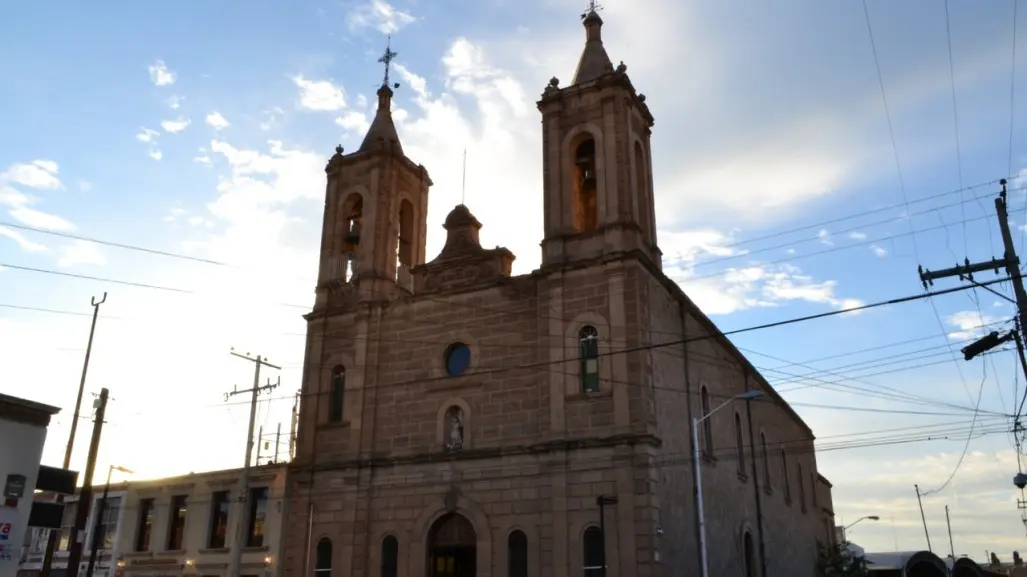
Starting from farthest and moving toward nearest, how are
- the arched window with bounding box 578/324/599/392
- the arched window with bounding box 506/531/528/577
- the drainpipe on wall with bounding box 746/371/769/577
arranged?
the drainpipe on wall with bounding box 746/371/769/577, the arched window with bounding box 578/324/599/392, the arched window with bounding box 506/531/528/577

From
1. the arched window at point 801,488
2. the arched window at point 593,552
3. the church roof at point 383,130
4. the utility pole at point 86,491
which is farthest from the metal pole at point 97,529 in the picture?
the arched window at point 801,488

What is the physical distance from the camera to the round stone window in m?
29.4

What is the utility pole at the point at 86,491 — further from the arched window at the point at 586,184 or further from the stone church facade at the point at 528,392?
the arched window at the point at 586,184

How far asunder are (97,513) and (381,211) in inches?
716

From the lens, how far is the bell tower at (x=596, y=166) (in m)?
28.3

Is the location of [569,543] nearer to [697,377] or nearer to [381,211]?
[697,377]

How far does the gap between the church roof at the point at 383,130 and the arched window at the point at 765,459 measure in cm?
2137

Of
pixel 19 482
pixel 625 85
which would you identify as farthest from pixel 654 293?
pixel 19 482

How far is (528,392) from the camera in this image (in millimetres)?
27406

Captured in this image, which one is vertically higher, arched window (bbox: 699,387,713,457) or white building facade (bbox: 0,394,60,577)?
arched window (bbox: 699,387,713,457)

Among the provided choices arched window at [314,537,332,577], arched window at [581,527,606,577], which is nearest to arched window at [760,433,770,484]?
arched window at [581,527,606,577]

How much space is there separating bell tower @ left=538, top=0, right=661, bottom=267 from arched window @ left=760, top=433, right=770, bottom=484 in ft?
47.1

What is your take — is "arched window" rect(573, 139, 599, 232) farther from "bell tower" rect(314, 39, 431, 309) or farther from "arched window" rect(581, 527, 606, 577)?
"arched window" rect(581, 527, 606, 577)

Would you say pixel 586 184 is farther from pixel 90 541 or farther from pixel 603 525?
pixel 90 541
